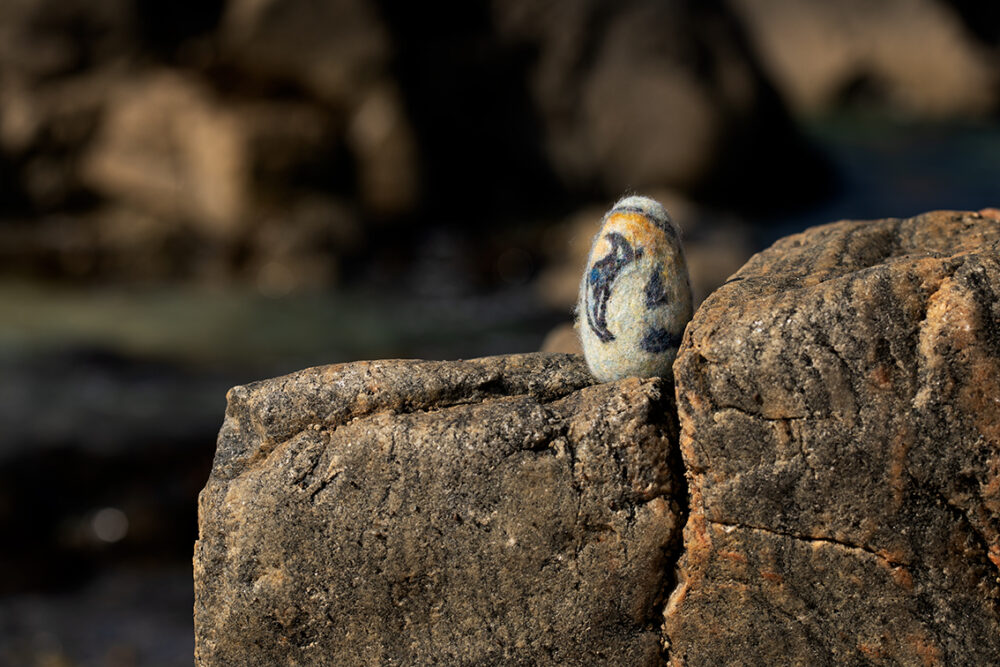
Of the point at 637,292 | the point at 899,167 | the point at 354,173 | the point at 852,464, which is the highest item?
the point at 899,167

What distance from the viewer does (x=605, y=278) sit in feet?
8.26

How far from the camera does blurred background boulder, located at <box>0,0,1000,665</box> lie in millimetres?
9086

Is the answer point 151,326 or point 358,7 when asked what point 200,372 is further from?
point 358,7

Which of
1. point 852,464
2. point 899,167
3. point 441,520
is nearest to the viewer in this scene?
point 852,464

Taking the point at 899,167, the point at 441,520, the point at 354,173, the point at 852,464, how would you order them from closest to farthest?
1. the point at 852,464
2. the point at 441,520
3. the point at 354,173
4. the point at 899,167

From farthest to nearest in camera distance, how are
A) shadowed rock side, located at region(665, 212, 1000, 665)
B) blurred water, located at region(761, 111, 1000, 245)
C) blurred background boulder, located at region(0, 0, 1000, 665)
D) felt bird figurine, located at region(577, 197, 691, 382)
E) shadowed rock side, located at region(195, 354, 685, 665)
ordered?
blurred water, located at region(761, 111, 1000, 245) → blurred background boulder, located at region(0, 0, 1000, 665) → felt bird figurine, located at region(577, 197, 691, 382) → shadowed rock side, located at region(195, 354, 685, 665) → shadowed rock side, located at region(665, 212, 1000, 665)

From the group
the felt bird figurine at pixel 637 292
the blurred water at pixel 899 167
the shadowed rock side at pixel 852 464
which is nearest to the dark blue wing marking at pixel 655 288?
the felt bird figurine at pixel 637 292

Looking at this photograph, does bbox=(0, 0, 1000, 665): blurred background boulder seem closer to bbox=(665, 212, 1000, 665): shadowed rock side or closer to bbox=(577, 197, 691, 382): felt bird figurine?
bbox=(577, 197, 691, 382): felt bird figurine

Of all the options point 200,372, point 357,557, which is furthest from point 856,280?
point 200,372

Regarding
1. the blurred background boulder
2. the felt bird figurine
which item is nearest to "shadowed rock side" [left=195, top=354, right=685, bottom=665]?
the felt bird figurine

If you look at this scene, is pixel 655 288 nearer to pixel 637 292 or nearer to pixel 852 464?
pixel 637 292

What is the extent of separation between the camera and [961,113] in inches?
524

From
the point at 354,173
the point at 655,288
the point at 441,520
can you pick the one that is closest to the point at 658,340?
the point at 655,288

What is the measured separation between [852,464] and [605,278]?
0.75 meters
